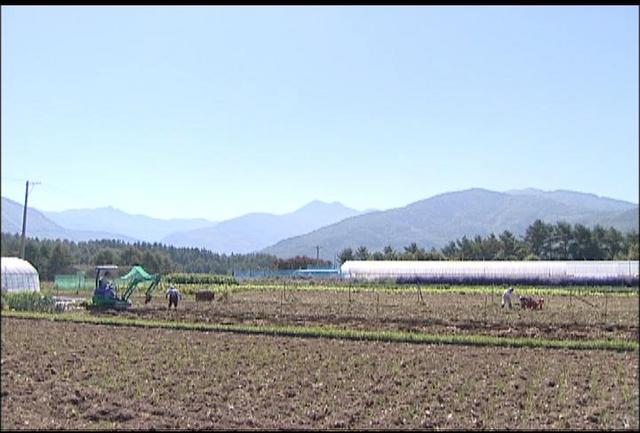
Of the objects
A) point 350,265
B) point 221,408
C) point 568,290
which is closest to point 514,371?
point 221,408

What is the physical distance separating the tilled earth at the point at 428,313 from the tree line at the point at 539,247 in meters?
0.94

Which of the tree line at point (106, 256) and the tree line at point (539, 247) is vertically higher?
the tree line at point (539, 247)

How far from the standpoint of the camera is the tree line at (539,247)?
1041 centimetres

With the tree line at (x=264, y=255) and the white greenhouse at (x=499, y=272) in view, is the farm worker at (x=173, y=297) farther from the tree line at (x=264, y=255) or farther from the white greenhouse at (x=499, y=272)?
the white greenhouse at (x=499, y=272)

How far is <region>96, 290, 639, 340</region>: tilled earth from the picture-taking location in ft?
40.4

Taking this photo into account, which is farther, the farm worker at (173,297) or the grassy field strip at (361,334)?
the farm worker at (173,297)

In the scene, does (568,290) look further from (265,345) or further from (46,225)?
(46,225)

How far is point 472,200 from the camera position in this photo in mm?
33594

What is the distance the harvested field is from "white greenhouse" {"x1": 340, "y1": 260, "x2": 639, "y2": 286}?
1.16m

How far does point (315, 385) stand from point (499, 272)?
1124cm

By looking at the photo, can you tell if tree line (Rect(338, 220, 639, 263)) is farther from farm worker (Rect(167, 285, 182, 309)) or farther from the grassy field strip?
farm worker (Rect(167, 285, 182, 309))

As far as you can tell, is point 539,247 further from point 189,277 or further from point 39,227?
point 39,227

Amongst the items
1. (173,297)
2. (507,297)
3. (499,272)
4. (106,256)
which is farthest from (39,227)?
(499,272)

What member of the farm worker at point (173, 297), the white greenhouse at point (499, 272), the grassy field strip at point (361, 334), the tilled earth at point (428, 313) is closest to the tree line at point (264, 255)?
the white greenhouse at point (499, 272)
